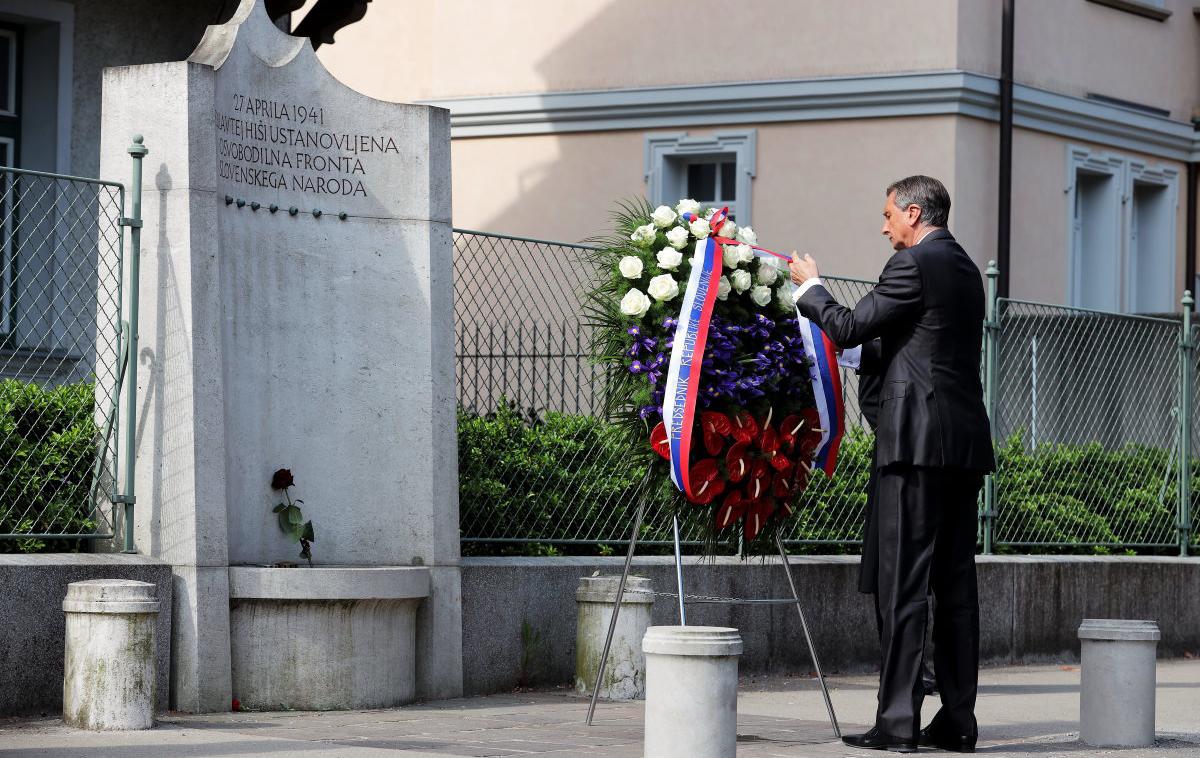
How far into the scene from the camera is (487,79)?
21188 millimetres

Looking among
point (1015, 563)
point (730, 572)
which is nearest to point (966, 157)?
point (1015, 563)

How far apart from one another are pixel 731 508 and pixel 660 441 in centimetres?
44

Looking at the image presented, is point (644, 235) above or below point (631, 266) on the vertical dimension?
above

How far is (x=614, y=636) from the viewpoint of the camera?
33.6ft

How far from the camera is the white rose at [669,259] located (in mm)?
8727

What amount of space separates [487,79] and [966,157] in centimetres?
524

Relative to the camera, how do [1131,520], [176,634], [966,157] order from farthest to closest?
[966,157], [1131,520], [176,634]

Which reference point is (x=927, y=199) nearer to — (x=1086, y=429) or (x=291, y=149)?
(x=291, y=149)

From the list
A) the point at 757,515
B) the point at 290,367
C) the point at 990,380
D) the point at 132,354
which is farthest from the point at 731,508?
the point at 990,380

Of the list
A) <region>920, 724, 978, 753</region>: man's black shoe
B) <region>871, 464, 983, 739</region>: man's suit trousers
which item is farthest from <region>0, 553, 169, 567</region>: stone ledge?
<region>920, 724, 978, 753</region>: man's black shoe

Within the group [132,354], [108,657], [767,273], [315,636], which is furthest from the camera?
[315,636]

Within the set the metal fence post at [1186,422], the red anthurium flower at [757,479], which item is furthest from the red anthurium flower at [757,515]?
the metal fence post at [1186,422]

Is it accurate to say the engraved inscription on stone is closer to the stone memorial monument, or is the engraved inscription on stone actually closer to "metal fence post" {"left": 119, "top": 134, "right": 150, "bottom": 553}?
the stone memorial monument

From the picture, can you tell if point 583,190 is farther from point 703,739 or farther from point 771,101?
point 703,739
